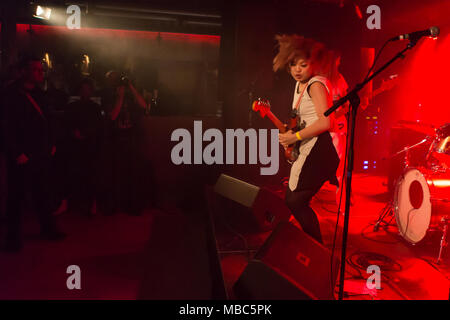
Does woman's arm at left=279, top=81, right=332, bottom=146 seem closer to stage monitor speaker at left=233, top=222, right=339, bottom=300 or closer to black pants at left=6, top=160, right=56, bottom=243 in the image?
stage monitor speaker at left=233, top=222, right=339, bottom=300

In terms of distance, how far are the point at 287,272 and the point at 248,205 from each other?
1216 millimetres

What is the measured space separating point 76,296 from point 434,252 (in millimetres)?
2993

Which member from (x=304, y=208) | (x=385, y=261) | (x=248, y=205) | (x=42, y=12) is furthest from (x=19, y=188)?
(x=42, y=12)

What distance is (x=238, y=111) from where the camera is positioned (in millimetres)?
4805

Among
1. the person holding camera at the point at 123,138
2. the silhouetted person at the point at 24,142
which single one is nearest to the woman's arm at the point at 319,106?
the silhouetted person at the point at 24,142

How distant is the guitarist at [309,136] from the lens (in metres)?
2.34

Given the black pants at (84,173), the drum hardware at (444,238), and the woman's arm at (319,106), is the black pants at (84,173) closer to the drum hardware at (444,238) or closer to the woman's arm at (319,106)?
the woman's arm at (319,106)

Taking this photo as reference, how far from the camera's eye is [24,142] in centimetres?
294

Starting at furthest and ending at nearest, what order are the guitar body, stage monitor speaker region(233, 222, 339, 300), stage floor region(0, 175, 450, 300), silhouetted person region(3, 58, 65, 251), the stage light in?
the stage light → silhouetted person region(3, 58, 65, 251) → the guitar body → stage floor region(0, 175, 450, 300) → stage monitor speaker region(233, 222, 339, 300)

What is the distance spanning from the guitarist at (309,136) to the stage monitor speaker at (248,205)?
1.76 feet

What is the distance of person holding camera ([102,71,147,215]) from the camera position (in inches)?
158

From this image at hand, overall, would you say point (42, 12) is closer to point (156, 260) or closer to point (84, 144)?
point (84, 144)

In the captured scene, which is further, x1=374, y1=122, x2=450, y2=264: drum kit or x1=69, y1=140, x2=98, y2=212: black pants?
x1=69, y1=140, x2=98, y2=212: black pants

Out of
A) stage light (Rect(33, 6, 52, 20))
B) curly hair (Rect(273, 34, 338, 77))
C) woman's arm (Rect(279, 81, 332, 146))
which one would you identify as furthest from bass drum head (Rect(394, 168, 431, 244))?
stage light (Rect(33, 6, 52, 20))
